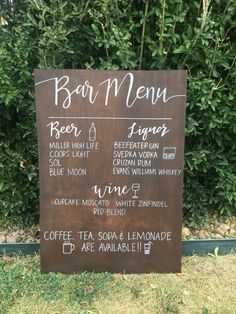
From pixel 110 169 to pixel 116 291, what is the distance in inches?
A: 34.2

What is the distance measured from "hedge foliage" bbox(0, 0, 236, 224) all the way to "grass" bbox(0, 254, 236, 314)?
0.57 metres

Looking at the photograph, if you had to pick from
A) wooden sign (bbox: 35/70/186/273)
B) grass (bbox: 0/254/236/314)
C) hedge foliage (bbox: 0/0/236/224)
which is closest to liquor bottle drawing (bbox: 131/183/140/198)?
wooden sign (bbox: 35/70/186/273)

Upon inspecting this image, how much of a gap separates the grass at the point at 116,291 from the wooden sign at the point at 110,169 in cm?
11

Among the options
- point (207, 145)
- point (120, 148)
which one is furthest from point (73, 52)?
point (207, 145)

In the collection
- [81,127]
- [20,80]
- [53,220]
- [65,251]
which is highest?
[20,80]

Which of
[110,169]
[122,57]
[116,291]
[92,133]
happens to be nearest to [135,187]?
[110,169]

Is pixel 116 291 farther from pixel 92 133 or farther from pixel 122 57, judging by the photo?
pixel 122 57

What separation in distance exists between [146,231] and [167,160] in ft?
1.82

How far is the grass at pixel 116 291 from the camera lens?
302cm

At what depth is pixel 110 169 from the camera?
10.5 ft

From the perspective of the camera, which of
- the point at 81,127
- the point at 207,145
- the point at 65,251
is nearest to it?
the point at 81,127

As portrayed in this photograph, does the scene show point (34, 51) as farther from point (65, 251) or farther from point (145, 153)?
point (65, 251)

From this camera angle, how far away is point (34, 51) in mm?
3436

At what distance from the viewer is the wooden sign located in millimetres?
3043
